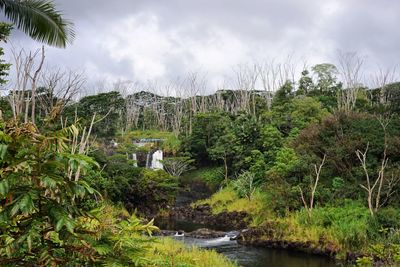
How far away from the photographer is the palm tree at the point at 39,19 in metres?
7.38

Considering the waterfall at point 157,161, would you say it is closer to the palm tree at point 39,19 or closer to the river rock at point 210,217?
the river rock at point 210,217

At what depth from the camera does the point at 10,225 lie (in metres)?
2.46

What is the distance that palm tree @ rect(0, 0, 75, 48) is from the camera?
7379mm

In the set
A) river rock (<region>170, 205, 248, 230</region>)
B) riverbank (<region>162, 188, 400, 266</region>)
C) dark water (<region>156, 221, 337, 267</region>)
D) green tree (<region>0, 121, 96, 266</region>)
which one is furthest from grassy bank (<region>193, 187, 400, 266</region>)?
green tree (<region>0, 121, 96, 266</region>)

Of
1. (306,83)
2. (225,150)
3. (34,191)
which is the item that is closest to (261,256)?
(34,191)

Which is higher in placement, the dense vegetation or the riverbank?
the dense vegetation

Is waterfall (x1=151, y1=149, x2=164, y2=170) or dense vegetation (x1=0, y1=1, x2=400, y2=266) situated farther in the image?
waterfall (x1=151, y1=149, x2=164, y2=170)

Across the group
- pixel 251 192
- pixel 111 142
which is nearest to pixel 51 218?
pixel 251 192

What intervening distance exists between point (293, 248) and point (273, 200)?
10.6ft

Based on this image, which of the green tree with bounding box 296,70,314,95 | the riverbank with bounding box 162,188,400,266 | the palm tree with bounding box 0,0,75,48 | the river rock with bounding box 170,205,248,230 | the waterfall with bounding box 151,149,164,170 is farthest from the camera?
the green tree with bounding box 296,70,314,95

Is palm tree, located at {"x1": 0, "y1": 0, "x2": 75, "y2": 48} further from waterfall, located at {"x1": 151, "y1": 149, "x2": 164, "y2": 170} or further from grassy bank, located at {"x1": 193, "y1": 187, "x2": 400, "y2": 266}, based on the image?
waterfall, located at {"x1": 151, "y1": 149, "x2": 164, "y2": 170}

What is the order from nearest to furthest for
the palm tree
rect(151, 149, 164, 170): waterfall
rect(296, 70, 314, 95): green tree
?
the palm tree < rect(151, 149, 164, 170): waterfall < rect(296, 70, 314, 95): green tree

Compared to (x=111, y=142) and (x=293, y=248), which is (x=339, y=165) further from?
(x=111, y=142)

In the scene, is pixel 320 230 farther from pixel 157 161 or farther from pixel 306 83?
pixel 306 83
